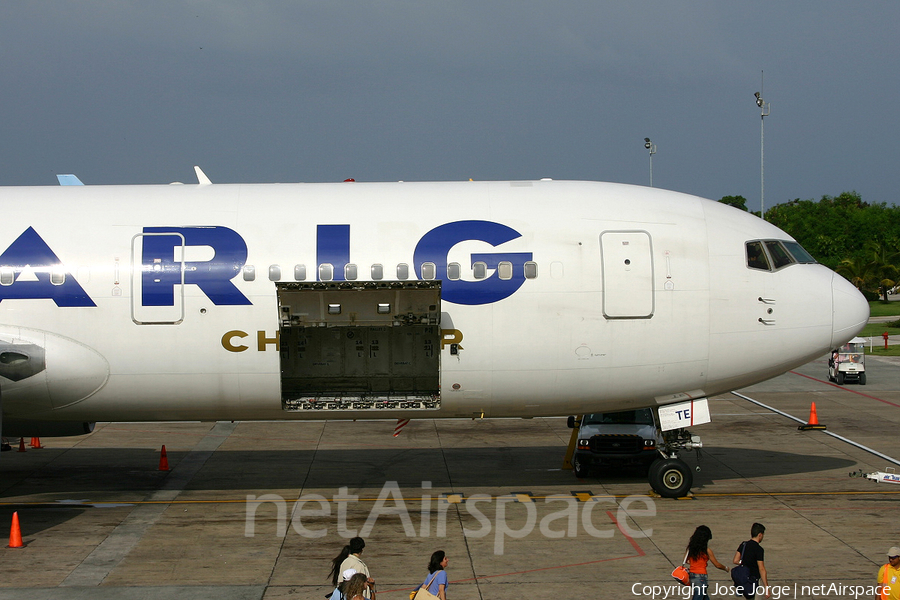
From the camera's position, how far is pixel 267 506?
16.5 meters

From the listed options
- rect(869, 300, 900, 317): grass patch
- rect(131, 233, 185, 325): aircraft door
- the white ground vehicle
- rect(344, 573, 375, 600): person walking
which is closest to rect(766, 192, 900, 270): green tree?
rect(869, 300, 900, 317): grass patch

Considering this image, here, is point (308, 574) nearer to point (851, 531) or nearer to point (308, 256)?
point (308, 256)

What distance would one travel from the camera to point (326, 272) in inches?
589

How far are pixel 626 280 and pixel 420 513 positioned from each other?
576cm

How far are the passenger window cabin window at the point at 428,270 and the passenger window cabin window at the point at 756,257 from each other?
19.2ft

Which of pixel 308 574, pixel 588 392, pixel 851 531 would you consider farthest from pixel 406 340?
pixel 851 531

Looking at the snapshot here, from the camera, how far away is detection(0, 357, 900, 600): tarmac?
492 inches

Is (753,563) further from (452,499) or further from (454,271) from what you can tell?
(452,499)

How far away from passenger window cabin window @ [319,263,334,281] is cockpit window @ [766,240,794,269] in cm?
810

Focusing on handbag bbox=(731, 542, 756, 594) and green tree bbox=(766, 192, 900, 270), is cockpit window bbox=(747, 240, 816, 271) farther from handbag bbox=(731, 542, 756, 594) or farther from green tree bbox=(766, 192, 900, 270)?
green tree bbox=(766, 192, 900, 270)

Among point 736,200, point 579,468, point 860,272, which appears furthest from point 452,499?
point 736,200

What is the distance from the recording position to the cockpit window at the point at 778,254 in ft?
52.1

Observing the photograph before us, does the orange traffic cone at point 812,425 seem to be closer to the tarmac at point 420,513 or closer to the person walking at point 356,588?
the tarmac at point 420,513

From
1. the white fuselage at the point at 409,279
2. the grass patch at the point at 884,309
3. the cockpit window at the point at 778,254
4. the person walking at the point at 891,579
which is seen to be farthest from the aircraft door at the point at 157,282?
the grass patch at the point at 884,309
